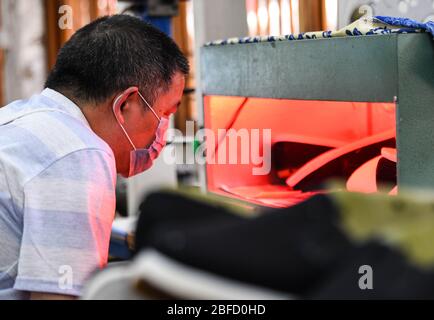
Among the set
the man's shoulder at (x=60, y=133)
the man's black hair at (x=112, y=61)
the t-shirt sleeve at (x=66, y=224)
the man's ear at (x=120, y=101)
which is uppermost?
the man's black hair at (x=112, y=61)

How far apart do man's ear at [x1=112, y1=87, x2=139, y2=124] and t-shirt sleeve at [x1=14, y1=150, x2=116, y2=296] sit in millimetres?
234

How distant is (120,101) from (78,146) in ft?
0.82

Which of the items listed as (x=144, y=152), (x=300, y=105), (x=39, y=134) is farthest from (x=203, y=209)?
(x=300, y=105)

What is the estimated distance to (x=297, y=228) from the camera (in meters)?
0.51

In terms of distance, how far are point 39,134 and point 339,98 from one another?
594 mm

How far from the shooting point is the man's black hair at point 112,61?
4.59ft

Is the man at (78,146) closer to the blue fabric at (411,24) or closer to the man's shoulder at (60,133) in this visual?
the man's shoulder at (60,133)

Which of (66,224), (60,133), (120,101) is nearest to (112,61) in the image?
(120,101)

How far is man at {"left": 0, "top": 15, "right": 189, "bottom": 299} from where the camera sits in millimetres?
1111

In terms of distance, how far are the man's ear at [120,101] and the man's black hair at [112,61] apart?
1cm

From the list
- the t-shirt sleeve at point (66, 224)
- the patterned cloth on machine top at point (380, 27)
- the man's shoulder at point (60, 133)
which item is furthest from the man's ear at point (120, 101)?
the patterned cloth on machine top at point (380, 27)

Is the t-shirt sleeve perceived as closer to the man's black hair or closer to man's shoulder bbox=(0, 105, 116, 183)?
man's shoulder bbox=(0, 105, 116, 183)

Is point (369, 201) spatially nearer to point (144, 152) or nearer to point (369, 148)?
point (144, 152)

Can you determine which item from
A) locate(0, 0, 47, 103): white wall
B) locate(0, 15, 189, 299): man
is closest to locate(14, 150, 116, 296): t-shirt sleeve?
locate(0, 15, 189, 299): man
